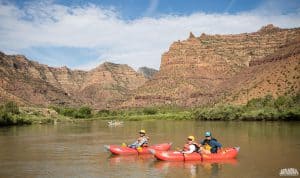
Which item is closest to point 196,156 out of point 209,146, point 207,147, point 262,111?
point 207,147

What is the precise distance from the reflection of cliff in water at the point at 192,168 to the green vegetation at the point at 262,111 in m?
48.2

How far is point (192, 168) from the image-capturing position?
22891 millimetres

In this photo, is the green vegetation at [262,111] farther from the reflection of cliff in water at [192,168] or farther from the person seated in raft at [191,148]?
the reflection of cliff in water at [192,168]

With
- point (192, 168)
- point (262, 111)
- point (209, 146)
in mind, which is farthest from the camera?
point (262, 111)

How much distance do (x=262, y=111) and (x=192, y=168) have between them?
5541 cm

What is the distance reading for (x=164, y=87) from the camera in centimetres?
18362

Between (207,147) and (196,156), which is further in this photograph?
(207,147)

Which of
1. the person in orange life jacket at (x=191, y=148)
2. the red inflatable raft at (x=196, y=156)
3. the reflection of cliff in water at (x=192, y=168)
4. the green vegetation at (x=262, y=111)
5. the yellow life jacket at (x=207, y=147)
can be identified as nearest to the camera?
the reflection of cliff in water at (x=192, y=168)

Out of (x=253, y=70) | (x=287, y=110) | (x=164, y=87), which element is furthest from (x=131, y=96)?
(x=287, y=110)

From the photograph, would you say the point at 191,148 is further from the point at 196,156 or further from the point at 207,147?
the point at 207,147

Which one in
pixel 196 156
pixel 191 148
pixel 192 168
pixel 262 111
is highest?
pixel 262 111

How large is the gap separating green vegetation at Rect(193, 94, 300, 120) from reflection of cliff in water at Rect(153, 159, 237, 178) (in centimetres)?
4816

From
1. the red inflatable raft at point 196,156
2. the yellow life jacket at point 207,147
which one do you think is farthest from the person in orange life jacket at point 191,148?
the yellow life jacket at point 207,147

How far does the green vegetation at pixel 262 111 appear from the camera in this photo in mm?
70625
